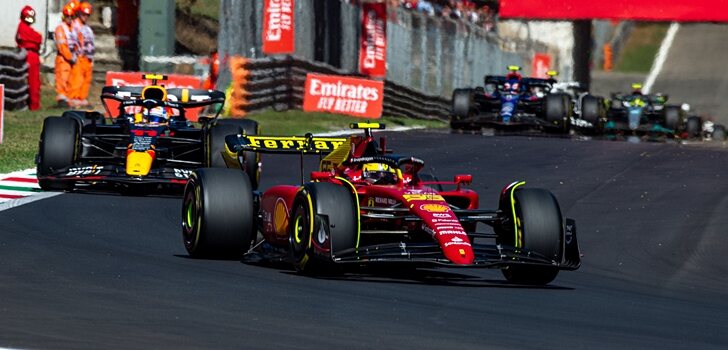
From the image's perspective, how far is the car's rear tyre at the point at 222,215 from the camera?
40.2 ft

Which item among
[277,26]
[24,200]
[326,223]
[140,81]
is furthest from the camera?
[277,26]

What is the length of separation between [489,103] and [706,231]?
685 inches

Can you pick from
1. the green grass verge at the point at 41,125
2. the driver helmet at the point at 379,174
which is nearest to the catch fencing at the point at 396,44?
the green grass verge at the point at 41,125

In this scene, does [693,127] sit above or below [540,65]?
below

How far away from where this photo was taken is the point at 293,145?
44.0 ft

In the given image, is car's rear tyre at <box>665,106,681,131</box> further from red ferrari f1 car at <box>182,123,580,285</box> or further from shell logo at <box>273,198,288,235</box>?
shell logo at <box>273,198,288,235</box>

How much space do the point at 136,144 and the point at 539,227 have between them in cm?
681

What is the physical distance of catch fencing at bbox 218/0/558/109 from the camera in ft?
103

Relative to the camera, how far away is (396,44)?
39406 millimetres

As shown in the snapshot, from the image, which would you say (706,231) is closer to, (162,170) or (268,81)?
(162,170)

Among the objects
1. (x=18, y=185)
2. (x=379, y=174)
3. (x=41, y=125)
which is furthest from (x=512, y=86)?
(x=379, y=174)

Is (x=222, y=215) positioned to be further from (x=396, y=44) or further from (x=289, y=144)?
(x=396, y=44)

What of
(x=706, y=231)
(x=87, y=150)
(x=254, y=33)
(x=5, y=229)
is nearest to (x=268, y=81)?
(x=254, y=33)

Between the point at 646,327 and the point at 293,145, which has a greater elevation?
the point at 293,145
